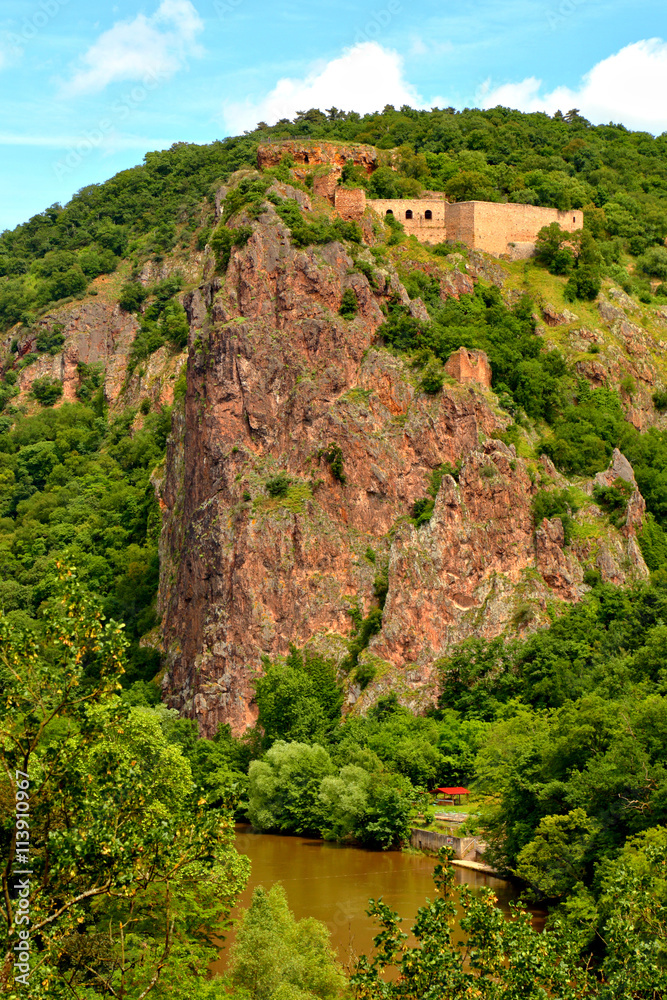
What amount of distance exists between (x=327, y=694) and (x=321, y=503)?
1355cm

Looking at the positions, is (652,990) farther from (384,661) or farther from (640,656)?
(384,661)

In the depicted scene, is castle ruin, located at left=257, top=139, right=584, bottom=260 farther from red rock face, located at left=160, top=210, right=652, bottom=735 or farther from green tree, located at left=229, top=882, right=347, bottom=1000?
green tree, located at left=229, top=882, right=347, bottom=1000

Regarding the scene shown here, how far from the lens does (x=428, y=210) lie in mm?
92562

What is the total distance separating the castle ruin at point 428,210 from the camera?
301 ft

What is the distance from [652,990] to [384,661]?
177 ft

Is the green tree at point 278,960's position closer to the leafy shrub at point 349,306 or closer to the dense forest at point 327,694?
the dense forest at point 327,694

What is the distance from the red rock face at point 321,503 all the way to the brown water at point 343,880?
14.0 meters

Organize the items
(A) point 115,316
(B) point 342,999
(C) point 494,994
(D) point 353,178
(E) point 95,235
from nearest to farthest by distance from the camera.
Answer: (C) point 494,994 → (B) point 342,999 → (D) point 353,178 → (A) point 115,316 → (E) point 95,235

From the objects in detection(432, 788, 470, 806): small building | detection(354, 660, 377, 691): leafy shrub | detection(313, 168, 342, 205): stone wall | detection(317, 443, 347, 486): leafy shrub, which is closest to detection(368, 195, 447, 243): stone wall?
detection(313, 168, 342, 205): stone wall

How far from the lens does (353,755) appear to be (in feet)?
214

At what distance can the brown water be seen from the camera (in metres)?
44.4

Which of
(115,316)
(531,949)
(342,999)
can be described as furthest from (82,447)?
(531,949)

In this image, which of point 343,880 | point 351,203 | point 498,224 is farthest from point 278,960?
point 498,224

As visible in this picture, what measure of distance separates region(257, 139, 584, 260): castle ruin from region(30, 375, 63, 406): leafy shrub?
39.4 m
